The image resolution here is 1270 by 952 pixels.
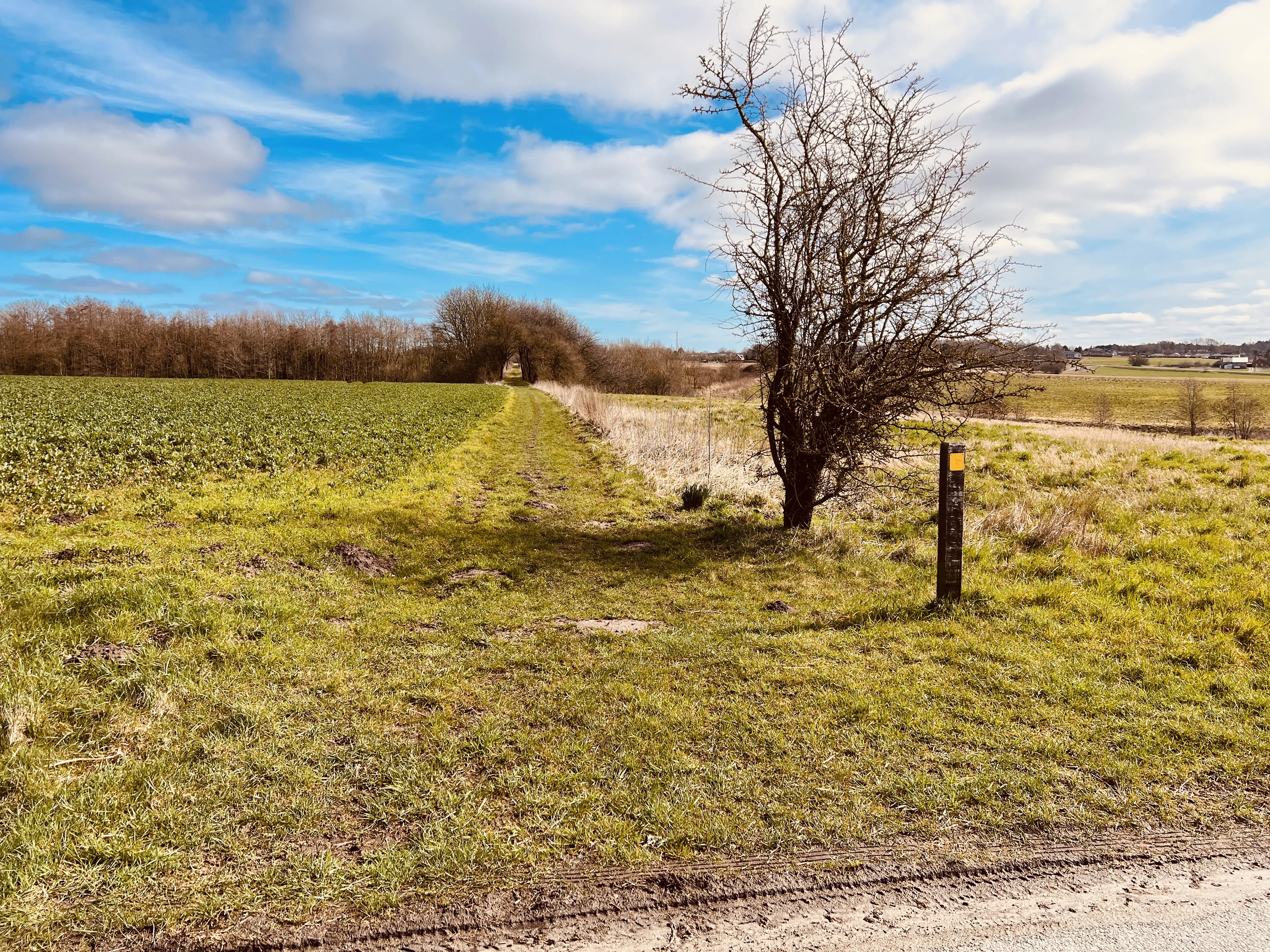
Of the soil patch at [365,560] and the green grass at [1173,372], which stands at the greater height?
the green grass at [1173,372]

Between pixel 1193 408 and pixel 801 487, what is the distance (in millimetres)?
44339

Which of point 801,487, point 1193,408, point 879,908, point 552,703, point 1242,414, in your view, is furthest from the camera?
point 1193,408

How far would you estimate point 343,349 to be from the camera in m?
83.3

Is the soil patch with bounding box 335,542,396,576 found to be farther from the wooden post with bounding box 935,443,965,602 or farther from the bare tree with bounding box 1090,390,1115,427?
the bare tree with bounding box 1090,390,1115,427

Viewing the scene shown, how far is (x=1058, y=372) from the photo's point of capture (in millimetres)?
7773

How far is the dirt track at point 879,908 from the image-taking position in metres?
2.71

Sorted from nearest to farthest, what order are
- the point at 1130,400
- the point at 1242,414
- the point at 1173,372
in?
the point at 1242,414, the point at 1130,400, the point at 1173,372

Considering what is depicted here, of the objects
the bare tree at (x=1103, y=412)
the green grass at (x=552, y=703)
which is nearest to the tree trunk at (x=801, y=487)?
the green grass at (x=552, y=703)

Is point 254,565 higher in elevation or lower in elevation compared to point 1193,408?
lower

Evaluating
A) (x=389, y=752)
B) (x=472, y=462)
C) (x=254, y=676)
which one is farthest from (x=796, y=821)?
(x=472, y=462)

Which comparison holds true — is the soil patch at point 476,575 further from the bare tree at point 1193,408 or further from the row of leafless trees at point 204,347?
the row of leafless trees at point 204,347

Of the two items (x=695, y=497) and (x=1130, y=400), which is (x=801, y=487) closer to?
(x=695, y=497)

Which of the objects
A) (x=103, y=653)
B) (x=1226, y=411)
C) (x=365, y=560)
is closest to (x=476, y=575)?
(x=365, y=560)

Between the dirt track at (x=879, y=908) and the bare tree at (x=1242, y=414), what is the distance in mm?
42194
